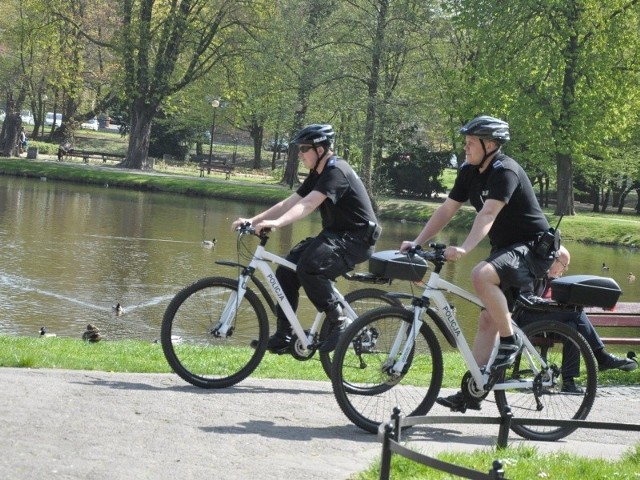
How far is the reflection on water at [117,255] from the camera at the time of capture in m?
18.0

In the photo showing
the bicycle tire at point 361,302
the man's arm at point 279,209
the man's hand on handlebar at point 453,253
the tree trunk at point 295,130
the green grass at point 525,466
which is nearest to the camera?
the green grass at point 525,466

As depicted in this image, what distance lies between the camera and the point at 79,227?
3098 centimetres

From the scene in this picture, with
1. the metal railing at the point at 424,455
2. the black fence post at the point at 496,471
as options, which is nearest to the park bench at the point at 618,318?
the metal railing at the point at 424,455

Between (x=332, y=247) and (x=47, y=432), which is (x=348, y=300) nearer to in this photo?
(x=332, y=247)

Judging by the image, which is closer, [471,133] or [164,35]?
[471,133]

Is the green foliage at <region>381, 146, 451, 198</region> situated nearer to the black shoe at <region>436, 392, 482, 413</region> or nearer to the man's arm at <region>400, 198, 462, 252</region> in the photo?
the man's arm at <region>400, 198, 462, 252</region>

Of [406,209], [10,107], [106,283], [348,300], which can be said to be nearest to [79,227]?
[106,283]

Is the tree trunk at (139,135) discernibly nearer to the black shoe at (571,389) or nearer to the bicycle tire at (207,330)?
the bicycle tire at (207,330)

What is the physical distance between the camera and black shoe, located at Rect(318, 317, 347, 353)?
28.6ft

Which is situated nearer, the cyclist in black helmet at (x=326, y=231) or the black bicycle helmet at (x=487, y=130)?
the black bicycle helmet at (x=487, y=130)

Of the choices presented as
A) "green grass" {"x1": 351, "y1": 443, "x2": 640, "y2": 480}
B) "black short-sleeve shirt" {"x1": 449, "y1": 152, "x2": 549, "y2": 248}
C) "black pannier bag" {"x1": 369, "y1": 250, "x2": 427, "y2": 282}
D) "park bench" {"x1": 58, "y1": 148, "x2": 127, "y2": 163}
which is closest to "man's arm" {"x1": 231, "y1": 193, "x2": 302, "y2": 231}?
"black pannier bag" {"x1": 369, "y1": 250, "x2": 427, "y2": 282}

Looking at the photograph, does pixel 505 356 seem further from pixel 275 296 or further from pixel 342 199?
pixel 275 296

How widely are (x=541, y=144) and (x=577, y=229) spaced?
3.65 meters

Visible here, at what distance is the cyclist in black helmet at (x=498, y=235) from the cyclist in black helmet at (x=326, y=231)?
0.97 meters
